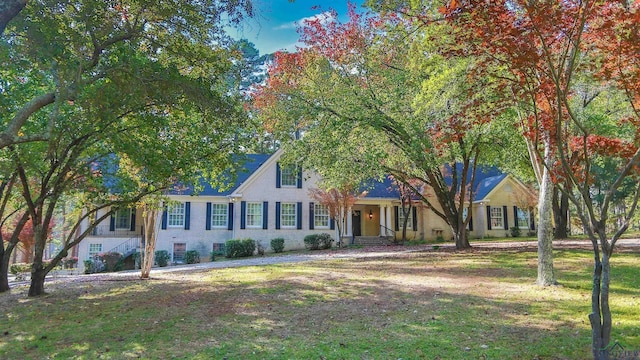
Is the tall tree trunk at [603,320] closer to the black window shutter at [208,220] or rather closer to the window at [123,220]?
the black window shutter at [208,220]

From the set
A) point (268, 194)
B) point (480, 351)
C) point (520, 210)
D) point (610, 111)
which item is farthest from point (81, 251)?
point (520, 210)

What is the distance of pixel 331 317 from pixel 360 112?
317 inches

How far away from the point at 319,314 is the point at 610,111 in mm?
13643

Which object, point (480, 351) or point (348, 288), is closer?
point (480, 351)

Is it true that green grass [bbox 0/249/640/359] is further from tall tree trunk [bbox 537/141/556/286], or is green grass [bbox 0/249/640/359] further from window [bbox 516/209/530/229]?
window [bbox 516/209/530/229]

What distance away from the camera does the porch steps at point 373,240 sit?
2509cm

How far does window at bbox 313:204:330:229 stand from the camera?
963 inches

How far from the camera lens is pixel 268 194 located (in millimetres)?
23984

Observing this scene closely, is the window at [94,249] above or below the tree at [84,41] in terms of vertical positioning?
below

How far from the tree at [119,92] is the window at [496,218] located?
21.9 m

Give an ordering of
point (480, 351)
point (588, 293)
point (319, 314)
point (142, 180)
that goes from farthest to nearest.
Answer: point (142, 180)
point (588, 293)
point (319, 314)
point (480, 351)

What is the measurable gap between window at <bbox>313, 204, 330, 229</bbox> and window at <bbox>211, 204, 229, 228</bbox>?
5048 mm

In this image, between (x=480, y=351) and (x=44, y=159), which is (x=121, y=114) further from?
(x=480, y=351)

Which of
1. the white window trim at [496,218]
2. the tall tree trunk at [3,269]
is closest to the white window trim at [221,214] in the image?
the tall tree trunk at [3,269]
